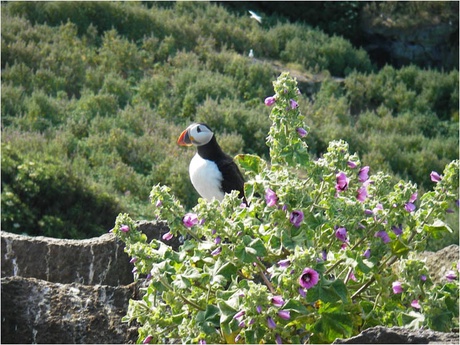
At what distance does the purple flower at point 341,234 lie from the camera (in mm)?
3877

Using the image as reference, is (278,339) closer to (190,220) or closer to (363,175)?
(190,220)

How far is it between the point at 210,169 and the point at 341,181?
3.31m

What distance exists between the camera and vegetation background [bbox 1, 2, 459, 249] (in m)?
11.0

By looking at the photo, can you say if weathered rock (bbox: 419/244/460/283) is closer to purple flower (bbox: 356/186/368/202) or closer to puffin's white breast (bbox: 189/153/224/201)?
purple flower (bbox: 356/186/368/202)

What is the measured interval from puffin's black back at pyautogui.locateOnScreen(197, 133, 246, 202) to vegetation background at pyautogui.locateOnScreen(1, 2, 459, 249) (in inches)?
127

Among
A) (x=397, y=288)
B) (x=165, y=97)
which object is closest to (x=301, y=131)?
(x=397, y=288)

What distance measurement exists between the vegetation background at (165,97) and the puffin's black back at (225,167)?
3.22 meters

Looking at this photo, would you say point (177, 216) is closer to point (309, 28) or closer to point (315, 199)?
point (315, 199)

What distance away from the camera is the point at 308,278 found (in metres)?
3.60

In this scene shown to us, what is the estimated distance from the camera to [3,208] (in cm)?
1020

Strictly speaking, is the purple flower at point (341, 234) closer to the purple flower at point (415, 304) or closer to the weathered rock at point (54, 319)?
the purple flower at point (415, 304)

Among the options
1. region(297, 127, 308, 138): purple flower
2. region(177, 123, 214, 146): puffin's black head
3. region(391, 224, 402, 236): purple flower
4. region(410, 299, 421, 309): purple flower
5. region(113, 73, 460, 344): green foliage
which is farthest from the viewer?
region(177, 123, 214, 146): puffin's black head

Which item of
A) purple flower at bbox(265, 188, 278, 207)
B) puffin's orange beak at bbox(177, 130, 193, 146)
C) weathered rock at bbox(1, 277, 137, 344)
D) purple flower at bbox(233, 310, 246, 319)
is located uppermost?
purple flower at bbox(265, 188, 278, 207)

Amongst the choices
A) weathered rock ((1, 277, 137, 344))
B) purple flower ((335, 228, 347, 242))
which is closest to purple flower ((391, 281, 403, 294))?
purple flower ((335, 228, 347, 242))
